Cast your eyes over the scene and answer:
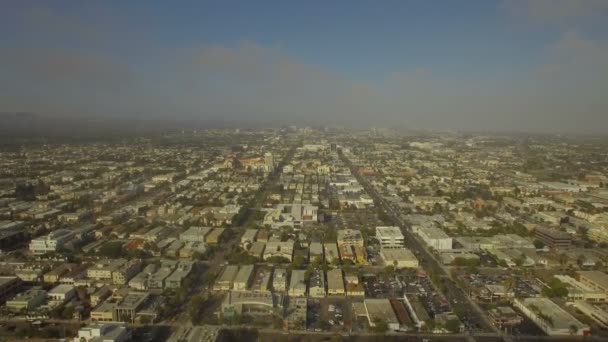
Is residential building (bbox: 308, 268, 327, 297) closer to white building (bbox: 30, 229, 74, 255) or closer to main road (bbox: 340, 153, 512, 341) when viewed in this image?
main road (bbox: 340, 153, 512, 341)

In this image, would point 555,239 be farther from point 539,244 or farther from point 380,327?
point 380,327

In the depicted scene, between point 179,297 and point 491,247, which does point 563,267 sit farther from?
point 179,297

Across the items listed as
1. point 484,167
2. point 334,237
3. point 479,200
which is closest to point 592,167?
point 484,167

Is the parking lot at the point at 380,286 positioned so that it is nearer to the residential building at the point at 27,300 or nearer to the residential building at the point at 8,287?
the residential building at the point at 27,300

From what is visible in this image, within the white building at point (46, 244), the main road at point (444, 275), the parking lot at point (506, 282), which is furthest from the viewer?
the white building at point (46, 244)

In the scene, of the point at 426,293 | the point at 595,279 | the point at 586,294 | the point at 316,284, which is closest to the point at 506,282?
the point at 586,294

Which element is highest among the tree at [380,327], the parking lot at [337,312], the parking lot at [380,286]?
the tree at [380,327]

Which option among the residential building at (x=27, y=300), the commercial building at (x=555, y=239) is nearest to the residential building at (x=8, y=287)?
the residential building at (x=27, y=300)
